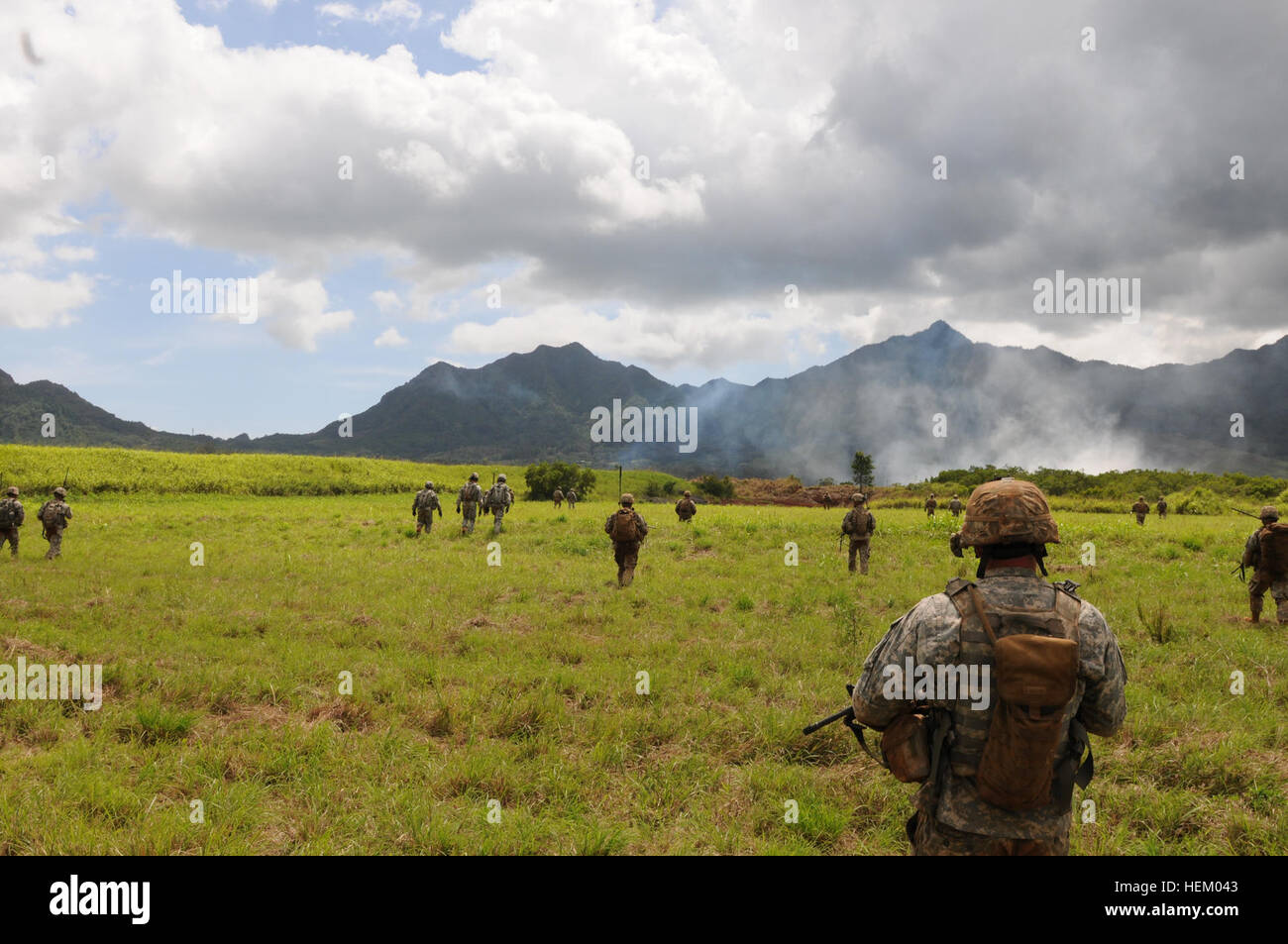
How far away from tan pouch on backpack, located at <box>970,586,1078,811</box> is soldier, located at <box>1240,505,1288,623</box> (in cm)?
1310

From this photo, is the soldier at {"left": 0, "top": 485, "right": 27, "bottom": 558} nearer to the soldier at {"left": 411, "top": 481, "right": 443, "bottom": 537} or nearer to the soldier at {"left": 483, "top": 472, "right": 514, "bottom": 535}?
the soldier at {"left": 411, "top": 481, "right": 443, "bottom": 537}

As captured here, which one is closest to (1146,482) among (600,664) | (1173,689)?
(1173,689)

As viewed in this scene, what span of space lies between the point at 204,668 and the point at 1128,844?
10.7 metres

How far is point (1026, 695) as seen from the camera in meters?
3.45

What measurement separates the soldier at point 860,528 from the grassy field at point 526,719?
2.07 meters

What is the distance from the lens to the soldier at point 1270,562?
12812 mm

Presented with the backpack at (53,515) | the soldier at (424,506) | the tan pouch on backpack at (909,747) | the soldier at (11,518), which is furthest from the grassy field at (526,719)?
the soldier at (424,506)

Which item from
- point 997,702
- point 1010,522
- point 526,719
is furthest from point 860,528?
point 997,702

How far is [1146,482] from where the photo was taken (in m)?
69.8

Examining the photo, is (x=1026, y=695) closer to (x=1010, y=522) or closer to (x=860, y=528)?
(x=1010, y=522)

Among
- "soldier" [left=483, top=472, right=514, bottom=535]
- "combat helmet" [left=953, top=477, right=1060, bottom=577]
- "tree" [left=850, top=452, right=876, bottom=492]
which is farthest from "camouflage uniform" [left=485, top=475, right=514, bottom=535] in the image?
"tree" [left=850, top=452, right=876, bottom=492]

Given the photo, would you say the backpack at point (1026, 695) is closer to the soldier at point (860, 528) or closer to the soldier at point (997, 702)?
the soldier at point (997, 702)

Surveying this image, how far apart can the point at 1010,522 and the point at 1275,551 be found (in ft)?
44.2
